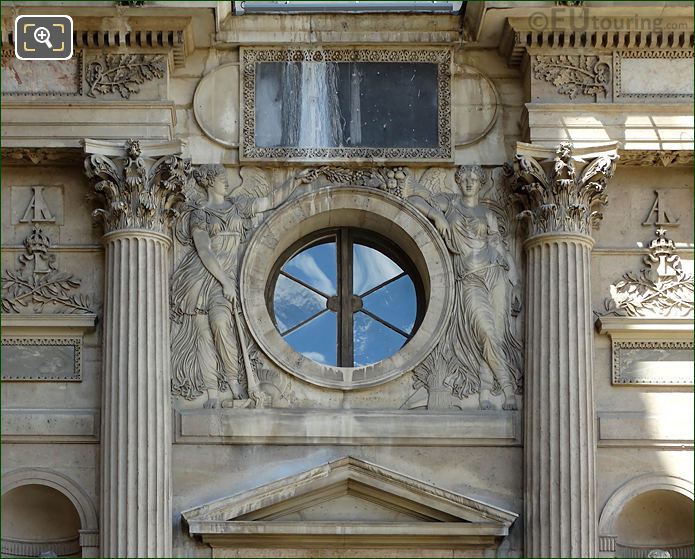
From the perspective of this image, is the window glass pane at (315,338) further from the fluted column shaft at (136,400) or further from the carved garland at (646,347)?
the carved garland at (646,347)

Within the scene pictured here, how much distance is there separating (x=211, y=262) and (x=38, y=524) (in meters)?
3.78

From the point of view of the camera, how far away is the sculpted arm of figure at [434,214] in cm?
2349

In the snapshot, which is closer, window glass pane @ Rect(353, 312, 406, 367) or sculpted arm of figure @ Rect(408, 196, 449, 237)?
sculpted arm of figure @ Rect(408, 196, 449, 237)

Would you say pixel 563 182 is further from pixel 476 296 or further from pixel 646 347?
pixel 646 347

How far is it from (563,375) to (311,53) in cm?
519

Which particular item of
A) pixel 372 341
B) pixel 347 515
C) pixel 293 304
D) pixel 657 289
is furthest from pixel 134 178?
pixel 657 289

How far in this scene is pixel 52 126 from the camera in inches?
913

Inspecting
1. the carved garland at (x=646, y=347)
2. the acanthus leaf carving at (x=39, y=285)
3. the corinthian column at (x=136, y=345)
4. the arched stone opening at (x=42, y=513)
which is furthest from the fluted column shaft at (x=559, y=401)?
the acanthus leaf carving at (x=39, y=285)

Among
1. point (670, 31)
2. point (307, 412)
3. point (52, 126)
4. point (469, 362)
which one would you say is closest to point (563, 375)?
point (469, 362)

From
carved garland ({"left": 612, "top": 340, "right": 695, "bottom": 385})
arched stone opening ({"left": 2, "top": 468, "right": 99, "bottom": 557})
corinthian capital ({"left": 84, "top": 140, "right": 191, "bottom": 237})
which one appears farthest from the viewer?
carved garland ({"left": 612, "top": 340, "right": 695, "bottom": 385})

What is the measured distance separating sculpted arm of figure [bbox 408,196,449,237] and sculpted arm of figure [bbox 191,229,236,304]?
97.5 inches

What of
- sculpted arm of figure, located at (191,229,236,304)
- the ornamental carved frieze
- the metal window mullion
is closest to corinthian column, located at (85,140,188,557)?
sculpted arm of figure, located at (191,229,236,304)

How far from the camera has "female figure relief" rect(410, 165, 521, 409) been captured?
75.6 ft

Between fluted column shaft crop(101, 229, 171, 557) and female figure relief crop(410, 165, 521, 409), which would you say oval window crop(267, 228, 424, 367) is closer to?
female figure relief crop(410, 165, 521, 409)
